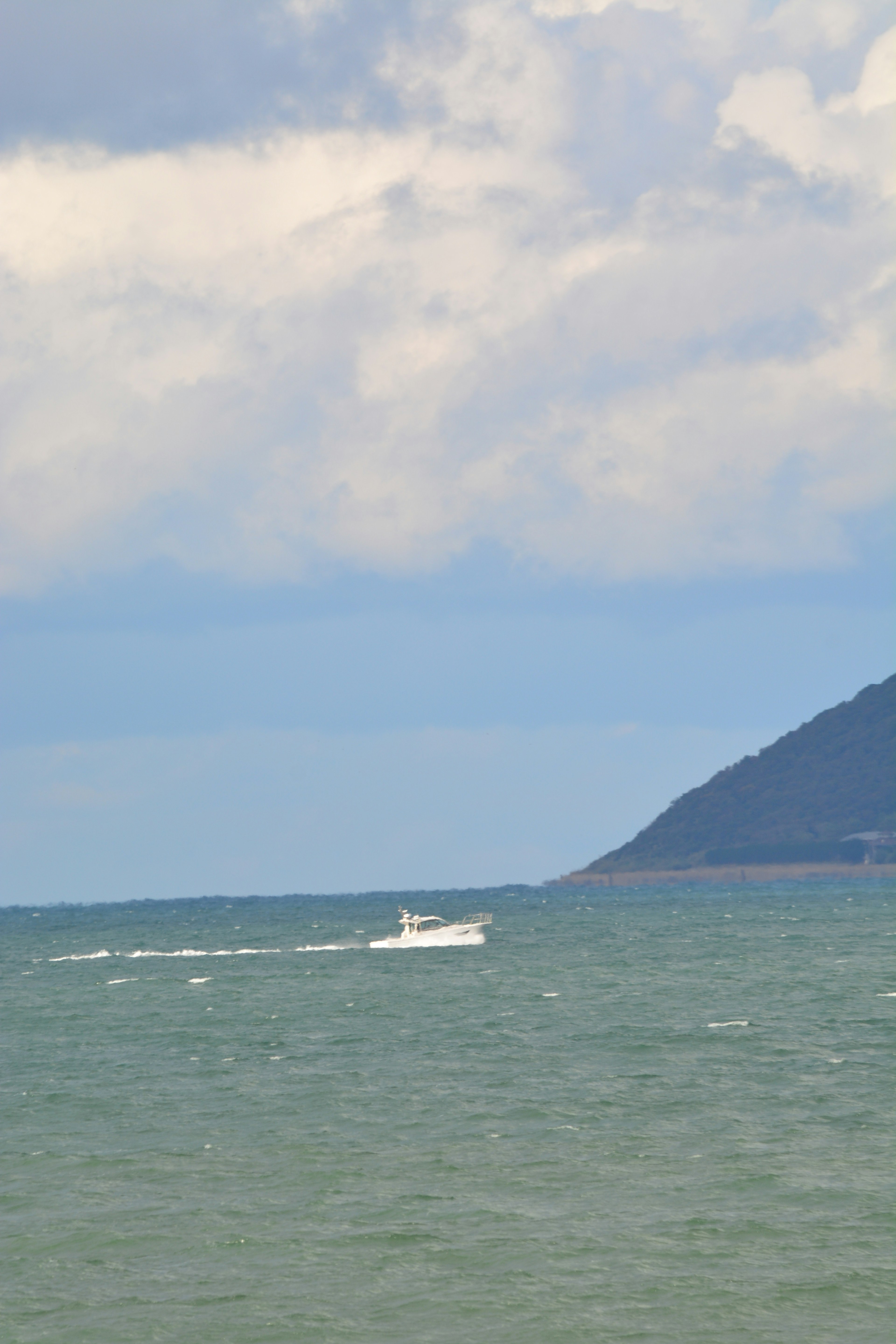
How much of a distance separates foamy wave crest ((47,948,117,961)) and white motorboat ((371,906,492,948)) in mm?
30159

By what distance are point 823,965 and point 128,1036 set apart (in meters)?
50.5

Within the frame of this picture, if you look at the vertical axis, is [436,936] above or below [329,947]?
above

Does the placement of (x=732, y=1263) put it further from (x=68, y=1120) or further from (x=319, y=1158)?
(x=68, y=1120)

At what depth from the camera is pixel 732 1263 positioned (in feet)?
101

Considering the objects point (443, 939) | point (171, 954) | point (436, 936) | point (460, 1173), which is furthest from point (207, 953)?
point (460, 1173)

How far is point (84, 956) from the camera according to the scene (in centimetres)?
14938

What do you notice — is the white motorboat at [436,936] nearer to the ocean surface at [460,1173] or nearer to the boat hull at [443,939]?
the boat hull at [443,939]

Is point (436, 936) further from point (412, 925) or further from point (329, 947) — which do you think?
point (329, 947)

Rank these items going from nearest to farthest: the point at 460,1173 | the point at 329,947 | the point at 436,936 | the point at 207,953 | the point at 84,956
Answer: the point at 460,1173 → the point at 436,936 → the point at 329,947 → the point at 207,953 → the point at 84,956

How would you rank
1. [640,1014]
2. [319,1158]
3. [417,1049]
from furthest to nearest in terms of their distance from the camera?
[640,1014] → [417,1049] → [319,1158]

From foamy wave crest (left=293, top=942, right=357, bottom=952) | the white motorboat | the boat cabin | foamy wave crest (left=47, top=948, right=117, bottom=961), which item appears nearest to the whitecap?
foamy wave crest (left=47, top=948, right=117, bottom=961)

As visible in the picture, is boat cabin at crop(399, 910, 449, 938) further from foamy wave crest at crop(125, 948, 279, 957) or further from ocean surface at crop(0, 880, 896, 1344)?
ocean surface at crop(0, 880, 896, 1344)

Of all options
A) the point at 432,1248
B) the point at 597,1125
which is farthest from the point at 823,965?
the point at 432,1248

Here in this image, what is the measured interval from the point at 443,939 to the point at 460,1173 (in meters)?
95.3
